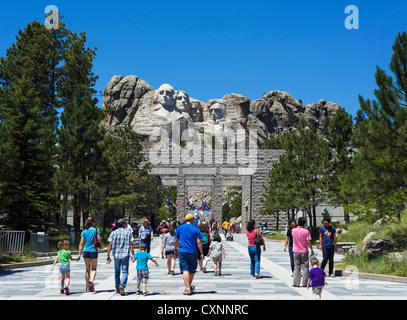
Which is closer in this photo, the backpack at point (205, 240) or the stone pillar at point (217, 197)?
the backpack at point (205, 240)

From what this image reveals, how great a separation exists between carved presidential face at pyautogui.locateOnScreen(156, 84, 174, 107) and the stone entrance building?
2243 inches

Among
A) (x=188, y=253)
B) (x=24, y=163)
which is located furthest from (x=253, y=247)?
(x=24, y=163)

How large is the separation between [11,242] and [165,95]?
281 feet

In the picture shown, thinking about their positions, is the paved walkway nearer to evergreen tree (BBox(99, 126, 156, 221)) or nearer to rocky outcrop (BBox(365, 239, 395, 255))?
rocky outcrop (BBox(365, 239, 395, 255))

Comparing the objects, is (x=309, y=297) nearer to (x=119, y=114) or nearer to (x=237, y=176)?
(x=237, y=176)

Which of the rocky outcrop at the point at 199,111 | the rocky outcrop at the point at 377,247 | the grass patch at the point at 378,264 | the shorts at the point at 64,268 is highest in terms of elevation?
the rocky outcrop at the point at 199,111

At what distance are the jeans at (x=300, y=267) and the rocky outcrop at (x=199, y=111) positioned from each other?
8693 cm

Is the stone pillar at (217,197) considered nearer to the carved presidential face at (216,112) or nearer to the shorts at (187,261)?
the shorts at (187,261)

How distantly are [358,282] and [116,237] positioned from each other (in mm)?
6917

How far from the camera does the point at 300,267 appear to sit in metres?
11.3

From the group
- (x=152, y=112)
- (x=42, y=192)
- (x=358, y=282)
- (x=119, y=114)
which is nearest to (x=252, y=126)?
(x=152, y=112)

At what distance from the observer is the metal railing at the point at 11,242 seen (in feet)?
58.8

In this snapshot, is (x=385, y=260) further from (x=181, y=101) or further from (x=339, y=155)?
(x=181, y=101)

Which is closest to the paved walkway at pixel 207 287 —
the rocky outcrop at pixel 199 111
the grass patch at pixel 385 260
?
the grass patch at pixel 385 260
